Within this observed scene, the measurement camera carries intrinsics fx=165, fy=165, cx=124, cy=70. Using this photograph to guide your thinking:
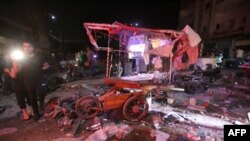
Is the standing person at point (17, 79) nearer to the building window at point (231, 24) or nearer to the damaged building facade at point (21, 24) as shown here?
the damaged building facade at point (21, 24)

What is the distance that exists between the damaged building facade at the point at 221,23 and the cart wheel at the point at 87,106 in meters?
18.0

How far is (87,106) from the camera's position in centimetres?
486

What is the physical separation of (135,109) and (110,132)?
1.11m

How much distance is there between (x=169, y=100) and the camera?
648 centimetres

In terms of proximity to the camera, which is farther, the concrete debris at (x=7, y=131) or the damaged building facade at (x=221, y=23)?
the damaged building facade at (x=221, y=23)

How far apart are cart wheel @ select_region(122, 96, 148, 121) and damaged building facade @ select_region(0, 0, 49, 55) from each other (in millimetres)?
9149

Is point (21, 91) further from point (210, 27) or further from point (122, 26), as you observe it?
point (210, 27)

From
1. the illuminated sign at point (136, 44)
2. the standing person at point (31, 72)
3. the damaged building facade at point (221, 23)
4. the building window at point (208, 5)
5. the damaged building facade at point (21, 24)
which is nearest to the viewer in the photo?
the standing person at point (31, 72)

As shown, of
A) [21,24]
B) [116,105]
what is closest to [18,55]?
[116,105]

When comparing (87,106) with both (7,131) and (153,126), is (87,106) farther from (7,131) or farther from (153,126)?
(7,131)

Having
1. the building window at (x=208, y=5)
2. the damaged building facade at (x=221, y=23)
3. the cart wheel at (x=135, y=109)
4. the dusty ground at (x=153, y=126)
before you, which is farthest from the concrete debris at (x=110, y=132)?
the building window at (x=208, y=5)

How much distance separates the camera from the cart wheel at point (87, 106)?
4844 millimetres

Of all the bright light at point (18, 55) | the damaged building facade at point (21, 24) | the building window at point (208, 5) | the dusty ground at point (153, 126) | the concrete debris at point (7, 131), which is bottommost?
the concrete debris at point (7, 131)

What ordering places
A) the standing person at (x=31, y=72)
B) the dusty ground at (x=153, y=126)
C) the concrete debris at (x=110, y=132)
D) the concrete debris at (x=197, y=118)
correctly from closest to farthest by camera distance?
the concrete debris at (x=110, y=132) < the dusty ground at (x=153, y=126) < the standing person at (x=31, y=72) < the concrete debris at (x=197, y=118)
